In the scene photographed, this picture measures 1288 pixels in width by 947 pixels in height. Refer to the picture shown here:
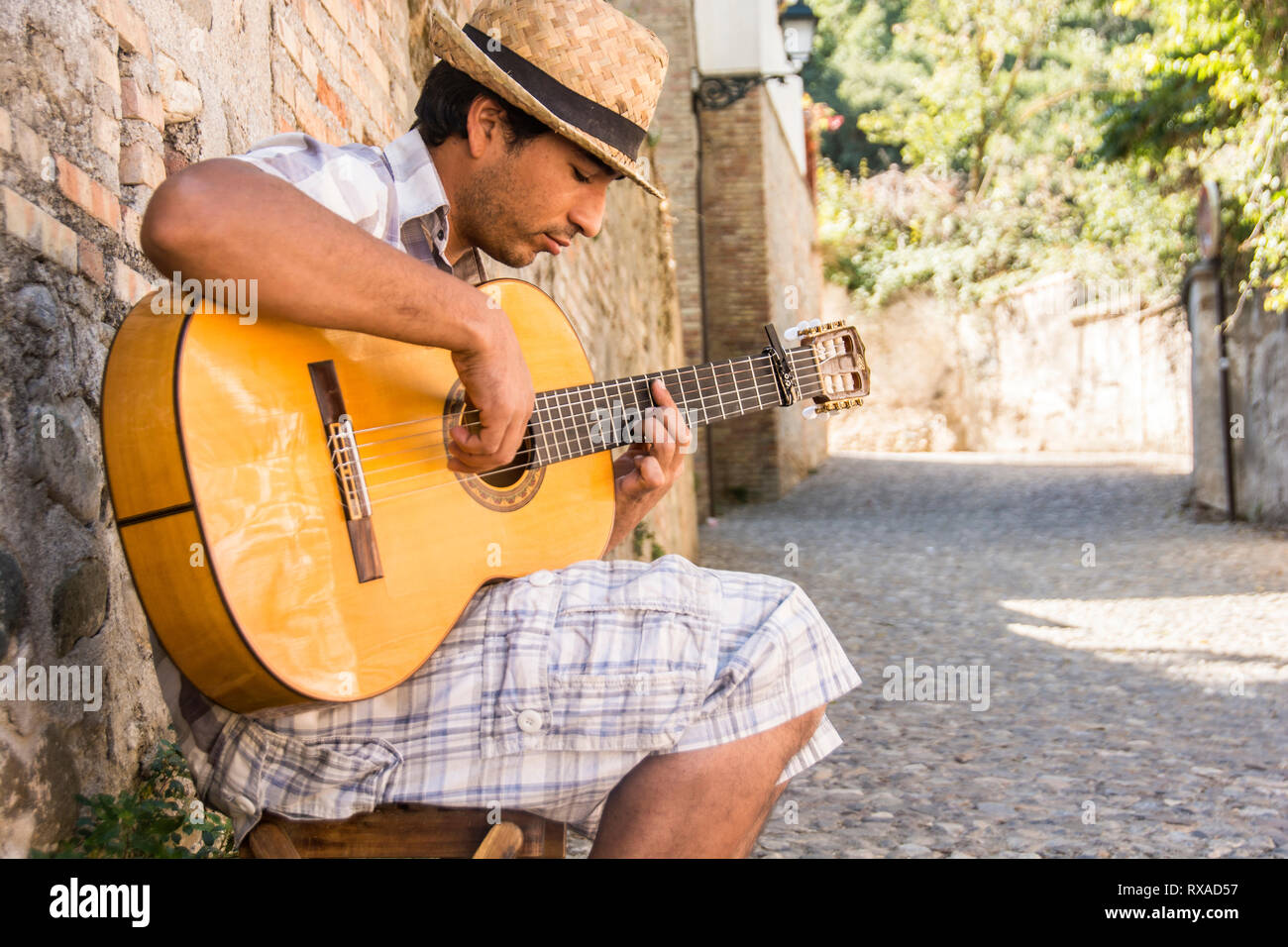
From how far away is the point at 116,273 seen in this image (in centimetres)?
193

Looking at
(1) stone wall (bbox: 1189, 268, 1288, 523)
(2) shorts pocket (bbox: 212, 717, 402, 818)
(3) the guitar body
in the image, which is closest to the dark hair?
(3) the guitar body

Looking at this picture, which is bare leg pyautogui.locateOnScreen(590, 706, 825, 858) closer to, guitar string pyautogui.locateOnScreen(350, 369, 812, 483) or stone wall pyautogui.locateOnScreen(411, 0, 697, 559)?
guitar string pyautogui.locateOnScreen(350, 369, 812, 483)

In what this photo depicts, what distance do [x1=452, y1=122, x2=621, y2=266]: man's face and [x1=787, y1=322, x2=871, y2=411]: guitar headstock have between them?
Result: 0.60 meters

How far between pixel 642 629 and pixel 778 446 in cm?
1202

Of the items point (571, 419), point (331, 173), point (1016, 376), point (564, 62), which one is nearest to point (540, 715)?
point (571, 419)

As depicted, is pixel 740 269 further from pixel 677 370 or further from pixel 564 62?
pixel 564 62

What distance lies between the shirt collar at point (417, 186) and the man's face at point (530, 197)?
0.06 metres

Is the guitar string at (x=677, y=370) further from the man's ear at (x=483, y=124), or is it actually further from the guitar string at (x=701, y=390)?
the man's ear at (x=483, y=124)

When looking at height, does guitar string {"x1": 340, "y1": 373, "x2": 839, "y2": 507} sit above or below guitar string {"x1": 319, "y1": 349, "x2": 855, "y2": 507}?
below

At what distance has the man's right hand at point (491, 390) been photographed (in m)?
1.53

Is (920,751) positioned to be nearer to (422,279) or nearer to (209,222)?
(422,279)

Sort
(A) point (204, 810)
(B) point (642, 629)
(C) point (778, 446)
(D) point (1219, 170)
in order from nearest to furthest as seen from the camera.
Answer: (B) point (642, 629) → (A) point (204, 810) → (D) point (1219, 170) → (C) point (778, 446)

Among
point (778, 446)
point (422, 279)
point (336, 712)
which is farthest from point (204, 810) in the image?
point (778, 446)

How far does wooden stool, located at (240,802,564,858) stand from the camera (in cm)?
151
